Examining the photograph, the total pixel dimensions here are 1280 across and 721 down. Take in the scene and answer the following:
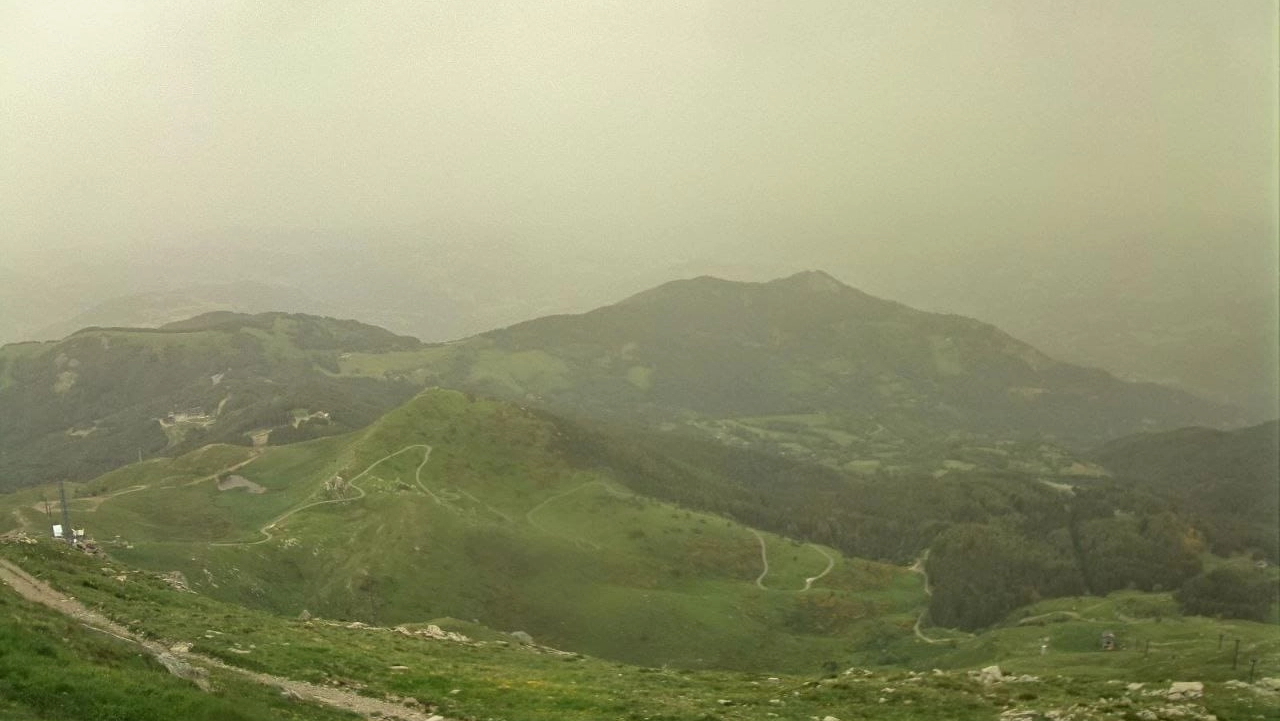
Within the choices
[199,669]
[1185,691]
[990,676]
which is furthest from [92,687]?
[1185,691]

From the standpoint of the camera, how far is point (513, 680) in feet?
174

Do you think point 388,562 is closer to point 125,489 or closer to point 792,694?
point 125,489

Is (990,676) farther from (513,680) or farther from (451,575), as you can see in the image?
(451,575)

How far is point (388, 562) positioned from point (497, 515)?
49.1m

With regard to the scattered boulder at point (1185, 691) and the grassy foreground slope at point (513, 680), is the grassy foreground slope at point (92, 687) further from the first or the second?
the scattered boulder at point (1185, 691)

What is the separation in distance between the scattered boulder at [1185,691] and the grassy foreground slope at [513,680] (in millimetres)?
648

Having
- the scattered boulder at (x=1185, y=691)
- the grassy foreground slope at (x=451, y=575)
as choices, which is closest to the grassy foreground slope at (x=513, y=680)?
the scattered boulder at (x=1185, y=691)

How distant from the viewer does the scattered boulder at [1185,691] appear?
48.5m

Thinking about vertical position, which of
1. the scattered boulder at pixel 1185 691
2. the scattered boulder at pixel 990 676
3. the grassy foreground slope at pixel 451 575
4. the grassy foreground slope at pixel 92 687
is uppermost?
the grassy foreground slope at pixel 92 687

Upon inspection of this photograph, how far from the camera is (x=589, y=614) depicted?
161m

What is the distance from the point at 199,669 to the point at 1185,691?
58.9m

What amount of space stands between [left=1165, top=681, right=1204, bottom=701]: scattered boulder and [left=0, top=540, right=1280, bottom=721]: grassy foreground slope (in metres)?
0.65

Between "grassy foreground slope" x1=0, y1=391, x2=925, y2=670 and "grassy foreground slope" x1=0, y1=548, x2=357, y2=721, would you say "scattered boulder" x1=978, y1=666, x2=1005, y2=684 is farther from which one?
"grassy foreground slope" x1=0, y1=391, x2=925, y2=670

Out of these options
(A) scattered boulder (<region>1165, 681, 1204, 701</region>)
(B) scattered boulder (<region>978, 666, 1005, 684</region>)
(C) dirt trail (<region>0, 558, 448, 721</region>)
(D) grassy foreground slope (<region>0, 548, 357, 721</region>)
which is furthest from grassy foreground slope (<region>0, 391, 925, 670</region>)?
(A) scattered boulder (<region>1165, 681, 1204, 701</region>)
